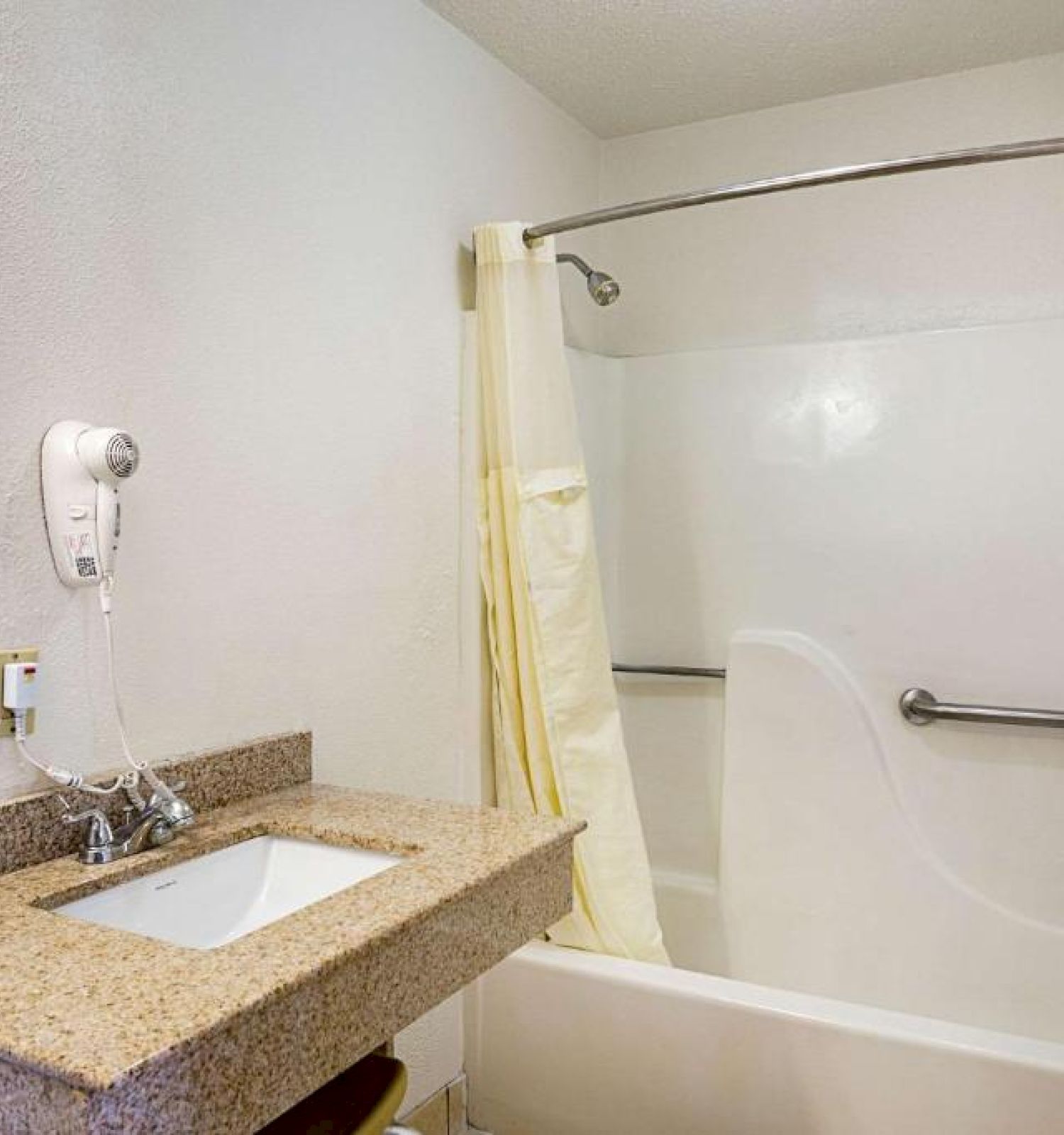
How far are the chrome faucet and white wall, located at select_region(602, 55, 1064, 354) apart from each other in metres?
1.90

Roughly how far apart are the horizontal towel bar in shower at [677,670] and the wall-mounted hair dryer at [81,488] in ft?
5.29

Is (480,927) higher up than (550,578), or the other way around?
(550,578)

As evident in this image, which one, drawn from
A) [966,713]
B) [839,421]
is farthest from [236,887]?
[839,421]

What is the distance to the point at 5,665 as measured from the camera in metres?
1.25

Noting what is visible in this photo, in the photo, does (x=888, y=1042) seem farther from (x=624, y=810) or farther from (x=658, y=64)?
(x=658, y=64)

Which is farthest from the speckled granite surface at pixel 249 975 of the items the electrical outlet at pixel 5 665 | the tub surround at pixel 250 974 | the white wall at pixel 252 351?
the white wall at pixel 252 351

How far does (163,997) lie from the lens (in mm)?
899

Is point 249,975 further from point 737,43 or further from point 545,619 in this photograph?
point 737,43

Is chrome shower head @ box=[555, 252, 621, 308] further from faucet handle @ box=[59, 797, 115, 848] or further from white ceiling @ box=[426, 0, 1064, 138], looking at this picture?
faucet handle @ box=[59, 797, 115, 848]

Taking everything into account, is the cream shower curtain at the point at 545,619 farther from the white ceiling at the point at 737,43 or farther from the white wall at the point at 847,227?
the white wall at the point at 847,227

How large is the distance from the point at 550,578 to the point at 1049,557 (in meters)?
1.14

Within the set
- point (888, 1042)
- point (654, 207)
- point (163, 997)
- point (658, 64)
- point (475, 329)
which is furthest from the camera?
point (658, 64)

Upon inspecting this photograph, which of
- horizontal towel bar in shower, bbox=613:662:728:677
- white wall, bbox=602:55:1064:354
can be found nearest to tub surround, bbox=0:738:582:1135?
horizontal towel bar in shower, bbox=613:662:728:677

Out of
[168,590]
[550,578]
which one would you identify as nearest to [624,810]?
[550,578]
